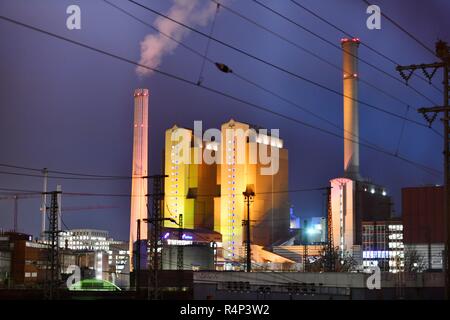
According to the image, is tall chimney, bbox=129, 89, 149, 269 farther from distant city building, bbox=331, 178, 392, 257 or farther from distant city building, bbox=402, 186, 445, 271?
distant city building, bbox=402, 186, 445, 271

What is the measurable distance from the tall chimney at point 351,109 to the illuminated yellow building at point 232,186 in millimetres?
21986

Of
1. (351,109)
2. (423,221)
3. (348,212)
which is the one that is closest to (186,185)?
(348,212)

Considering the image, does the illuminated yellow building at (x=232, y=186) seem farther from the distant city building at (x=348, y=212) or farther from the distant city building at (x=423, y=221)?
the distant city building at (x=423, y=221)

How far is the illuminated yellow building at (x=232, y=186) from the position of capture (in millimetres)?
154375

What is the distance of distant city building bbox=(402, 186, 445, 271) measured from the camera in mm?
111188

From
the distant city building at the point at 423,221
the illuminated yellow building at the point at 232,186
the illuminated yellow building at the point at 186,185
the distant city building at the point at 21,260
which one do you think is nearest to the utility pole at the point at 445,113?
the distant city building at the point at 21,260

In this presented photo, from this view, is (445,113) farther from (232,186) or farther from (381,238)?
(232,186)

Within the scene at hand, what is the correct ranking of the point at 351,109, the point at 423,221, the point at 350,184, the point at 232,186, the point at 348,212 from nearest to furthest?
the point at 423,221
the point at 348,212
the point at 350,184
the point at 351,109
the point at 232,186

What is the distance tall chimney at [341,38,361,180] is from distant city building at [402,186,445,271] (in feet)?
75.5

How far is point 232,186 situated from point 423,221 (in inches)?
1984

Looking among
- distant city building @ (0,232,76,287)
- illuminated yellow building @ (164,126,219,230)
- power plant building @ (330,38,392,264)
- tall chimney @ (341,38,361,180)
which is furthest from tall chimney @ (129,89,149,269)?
distant city building @ (0,232,76,287)

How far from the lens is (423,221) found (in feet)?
371
